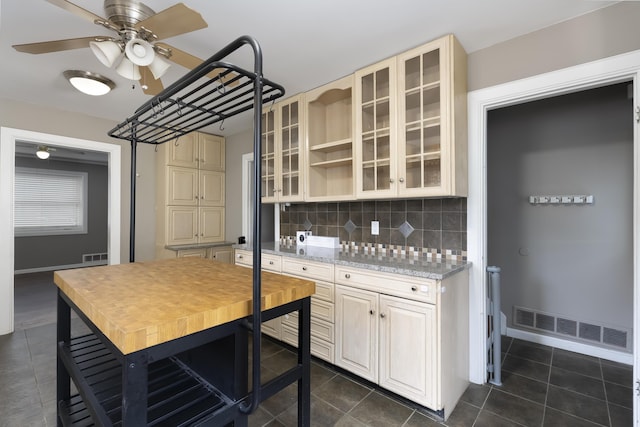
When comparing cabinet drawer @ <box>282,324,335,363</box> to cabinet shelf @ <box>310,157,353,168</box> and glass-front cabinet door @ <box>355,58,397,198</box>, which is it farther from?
cabinet shelf @ <box>310,157,353,168</box>

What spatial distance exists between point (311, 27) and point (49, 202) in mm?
6639

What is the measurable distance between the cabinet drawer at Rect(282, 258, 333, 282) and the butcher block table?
854mm

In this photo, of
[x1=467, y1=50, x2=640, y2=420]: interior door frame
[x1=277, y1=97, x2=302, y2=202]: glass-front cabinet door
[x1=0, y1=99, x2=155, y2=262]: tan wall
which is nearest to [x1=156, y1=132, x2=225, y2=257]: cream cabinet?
[x1=0, y1=99, x2=155, y2=262]: tan wall

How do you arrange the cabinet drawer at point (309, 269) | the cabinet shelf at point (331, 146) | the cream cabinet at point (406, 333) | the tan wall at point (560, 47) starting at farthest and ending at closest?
the cabinet shelf at point (331, 146) → the cabinet drawer at point (309, 269) → the cream cabinet at point (406, 333) → the tan wall at point (560, 47)

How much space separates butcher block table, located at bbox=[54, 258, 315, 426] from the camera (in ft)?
2.76

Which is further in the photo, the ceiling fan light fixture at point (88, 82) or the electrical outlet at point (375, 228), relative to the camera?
the electrical outlet at point (375, 228)

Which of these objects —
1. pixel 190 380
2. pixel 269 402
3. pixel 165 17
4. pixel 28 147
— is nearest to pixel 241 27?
pixel 165 17

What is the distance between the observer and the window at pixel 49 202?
5.59 meters

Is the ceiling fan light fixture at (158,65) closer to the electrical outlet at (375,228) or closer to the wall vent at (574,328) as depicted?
the electrical outlet at (375,228)

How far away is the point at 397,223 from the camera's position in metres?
2.54

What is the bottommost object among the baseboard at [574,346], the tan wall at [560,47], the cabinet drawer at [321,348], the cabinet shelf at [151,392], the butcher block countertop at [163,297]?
the baseboard at [574,346]

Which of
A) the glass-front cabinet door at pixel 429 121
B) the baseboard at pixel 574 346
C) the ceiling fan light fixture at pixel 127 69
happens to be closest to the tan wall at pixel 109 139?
the ceiling fan light fixture at pixel 127 69

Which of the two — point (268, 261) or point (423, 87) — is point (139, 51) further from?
point (268, 261)

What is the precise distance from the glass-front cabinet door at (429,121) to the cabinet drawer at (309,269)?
80 cm
